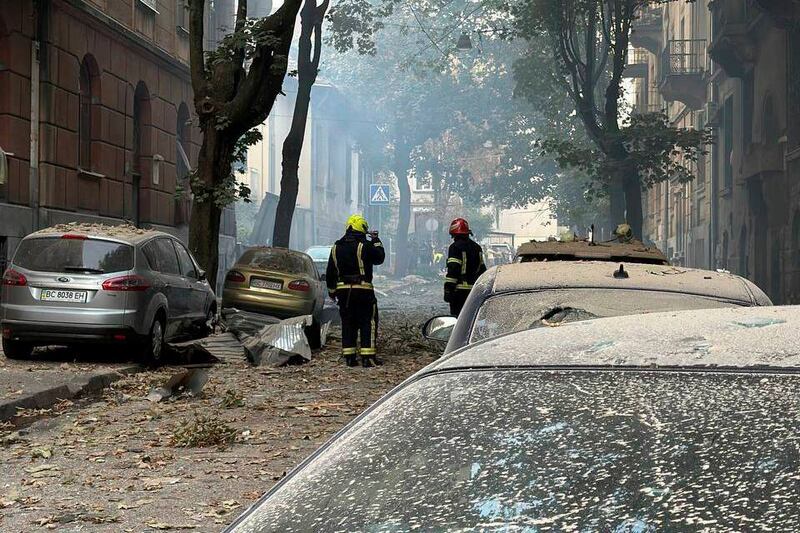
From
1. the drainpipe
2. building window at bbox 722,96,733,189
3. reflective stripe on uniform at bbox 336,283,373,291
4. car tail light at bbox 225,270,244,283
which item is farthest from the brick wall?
building window at bbox 722,96,733,189

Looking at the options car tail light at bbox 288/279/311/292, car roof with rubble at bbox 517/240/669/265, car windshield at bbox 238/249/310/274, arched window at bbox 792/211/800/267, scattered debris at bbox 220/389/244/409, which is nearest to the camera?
car roof with rubble at bbox 517/240/669/265

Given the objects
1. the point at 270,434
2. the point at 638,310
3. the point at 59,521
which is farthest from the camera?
the point at 270,434

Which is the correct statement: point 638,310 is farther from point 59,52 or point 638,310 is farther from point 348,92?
point 348,92

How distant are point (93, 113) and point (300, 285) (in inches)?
249

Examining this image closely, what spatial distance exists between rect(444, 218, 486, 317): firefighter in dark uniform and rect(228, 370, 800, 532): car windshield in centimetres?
1131

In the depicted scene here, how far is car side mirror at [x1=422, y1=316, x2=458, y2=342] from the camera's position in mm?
6074

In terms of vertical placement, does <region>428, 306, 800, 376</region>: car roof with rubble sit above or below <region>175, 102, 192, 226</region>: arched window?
below

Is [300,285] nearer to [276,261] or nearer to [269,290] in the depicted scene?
[269,290]

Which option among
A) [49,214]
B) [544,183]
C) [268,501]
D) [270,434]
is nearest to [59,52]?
[49,214]

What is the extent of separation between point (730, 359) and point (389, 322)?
24.1 meters

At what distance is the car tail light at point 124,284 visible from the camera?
1407cm

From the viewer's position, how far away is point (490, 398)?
7.99 feet

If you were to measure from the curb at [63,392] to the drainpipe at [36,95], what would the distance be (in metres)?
7.83

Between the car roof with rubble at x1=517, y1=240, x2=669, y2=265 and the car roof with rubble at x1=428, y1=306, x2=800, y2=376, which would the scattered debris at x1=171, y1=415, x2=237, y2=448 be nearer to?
the car roof with rubble at x1=517, y1=240, x2=669, y2=265
